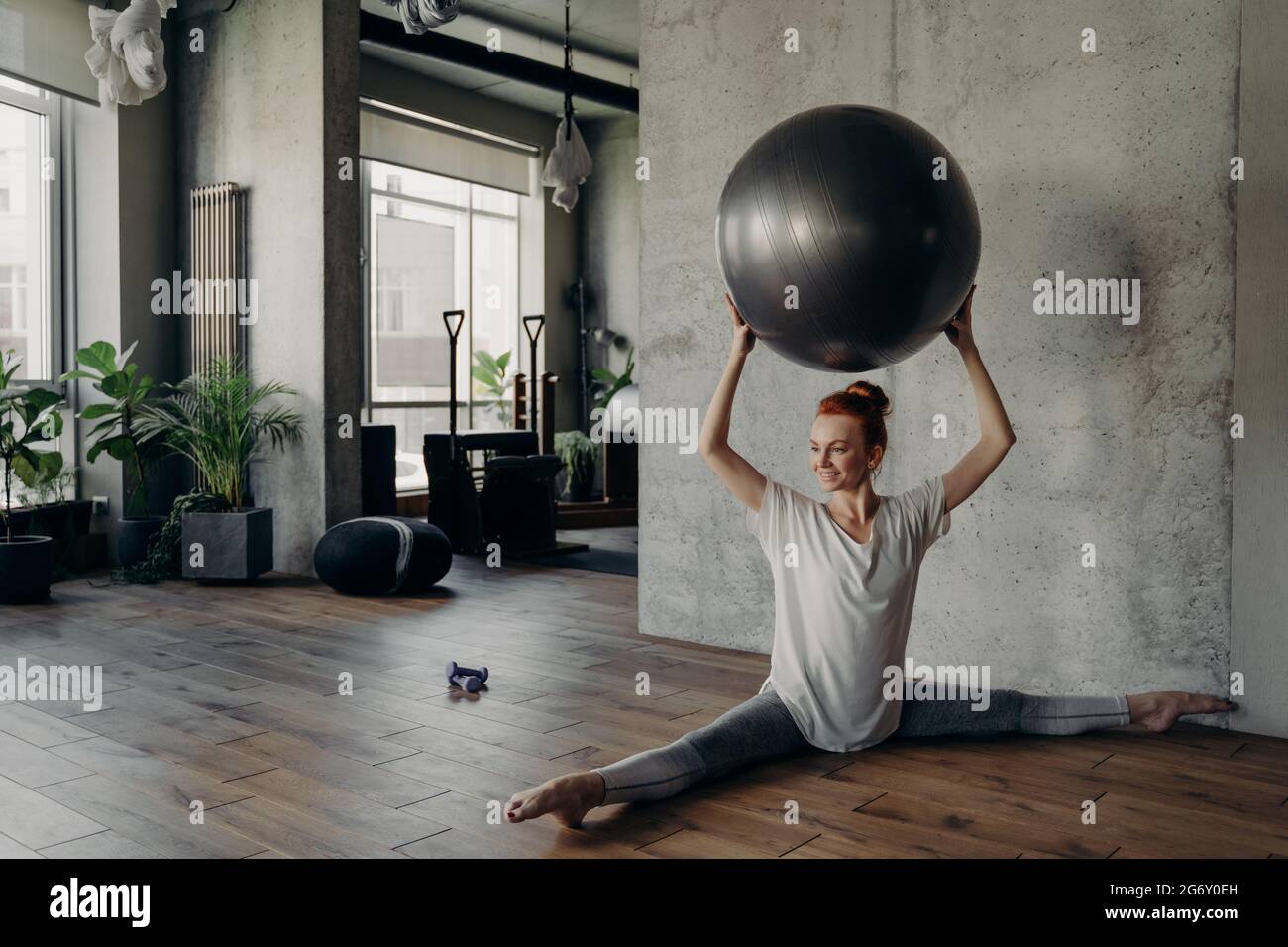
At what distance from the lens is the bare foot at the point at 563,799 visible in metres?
2.19

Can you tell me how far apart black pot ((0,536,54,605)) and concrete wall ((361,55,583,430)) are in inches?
189

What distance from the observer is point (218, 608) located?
477 cm

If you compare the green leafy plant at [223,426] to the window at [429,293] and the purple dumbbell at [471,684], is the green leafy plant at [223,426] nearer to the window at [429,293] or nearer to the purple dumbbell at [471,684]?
the purple dumbbell at [471,684]

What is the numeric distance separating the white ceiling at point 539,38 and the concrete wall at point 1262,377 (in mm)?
4721

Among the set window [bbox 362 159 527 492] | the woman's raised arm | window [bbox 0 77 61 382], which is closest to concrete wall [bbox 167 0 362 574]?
window [bbox 0 77 61 382]

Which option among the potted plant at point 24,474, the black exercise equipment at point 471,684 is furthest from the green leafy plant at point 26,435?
the black exercise equipment at point 471,684

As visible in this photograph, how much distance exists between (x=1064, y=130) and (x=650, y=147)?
1499mm

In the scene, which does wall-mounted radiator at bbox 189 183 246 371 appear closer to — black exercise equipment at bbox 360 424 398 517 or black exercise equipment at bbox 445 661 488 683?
black exercise equipment at bbox 360 424 398 517

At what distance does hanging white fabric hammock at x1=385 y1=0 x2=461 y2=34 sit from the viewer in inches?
170

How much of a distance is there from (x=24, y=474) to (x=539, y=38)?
439cm

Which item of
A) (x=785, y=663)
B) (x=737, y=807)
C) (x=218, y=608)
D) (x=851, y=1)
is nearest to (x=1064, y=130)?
(x=851, y=1)

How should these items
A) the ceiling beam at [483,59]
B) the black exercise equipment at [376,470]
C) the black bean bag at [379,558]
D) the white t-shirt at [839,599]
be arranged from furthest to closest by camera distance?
the black exercise equipment at [376,470] < the ceiling beam at [483,59] < the black bean bag at [379,558] < the white t-shirt at [839,599]

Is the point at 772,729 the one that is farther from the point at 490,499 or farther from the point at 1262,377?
the point at 490,499

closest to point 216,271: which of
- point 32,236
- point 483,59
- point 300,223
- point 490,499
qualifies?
point 300,223
